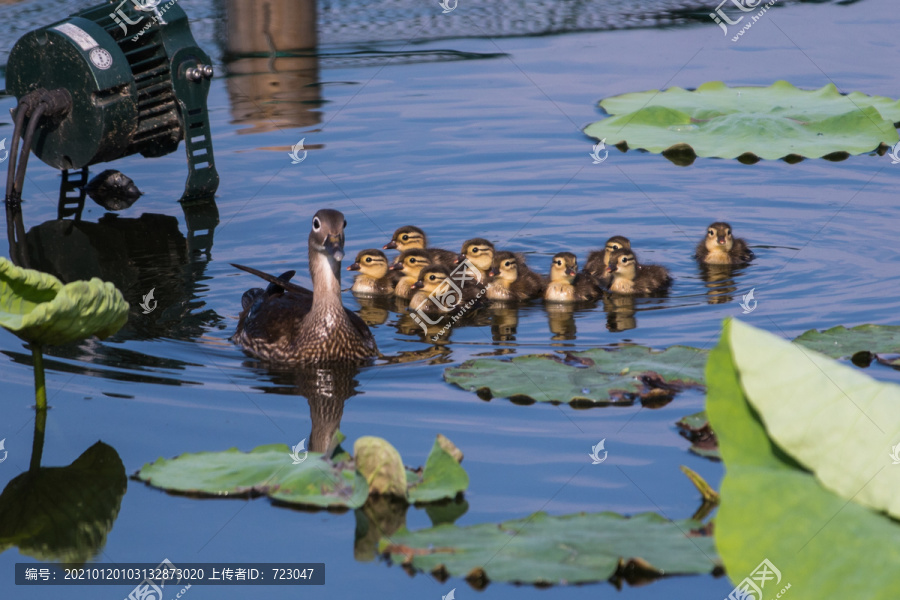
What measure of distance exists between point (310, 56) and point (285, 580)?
36.7ft

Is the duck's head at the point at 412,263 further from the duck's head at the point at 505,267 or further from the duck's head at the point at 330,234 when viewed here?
the duck's head at the point at 330,234

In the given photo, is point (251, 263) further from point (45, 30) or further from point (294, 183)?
point (45, 30)

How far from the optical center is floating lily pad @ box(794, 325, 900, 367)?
571cm

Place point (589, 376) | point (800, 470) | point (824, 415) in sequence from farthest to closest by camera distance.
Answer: point (589, 376) → point (800, 470) → point (824, 415)

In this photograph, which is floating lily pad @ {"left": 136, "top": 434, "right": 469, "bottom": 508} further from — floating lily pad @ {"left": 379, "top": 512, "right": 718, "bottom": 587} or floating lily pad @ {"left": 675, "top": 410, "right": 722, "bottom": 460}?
floating lily pad @ {"left": 675, "top": 410, "right": 722, "bottom": 460}

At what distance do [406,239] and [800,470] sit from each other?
614cm

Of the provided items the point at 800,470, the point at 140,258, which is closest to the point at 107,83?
the point at 140,258

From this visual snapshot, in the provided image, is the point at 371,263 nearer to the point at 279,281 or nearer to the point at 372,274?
the point at 372,274

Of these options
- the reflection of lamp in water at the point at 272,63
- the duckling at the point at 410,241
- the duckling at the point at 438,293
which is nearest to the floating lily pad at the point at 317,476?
the duckling at the point at 438,293

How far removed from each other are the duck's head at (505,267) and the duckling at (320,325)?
1.41 m

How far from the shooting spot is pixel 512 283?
7777mm

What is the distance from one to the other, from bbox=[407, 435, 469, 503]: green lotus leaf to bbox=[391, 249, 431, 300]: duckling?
3.57 metres

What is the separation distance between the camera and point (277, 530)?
420 cm

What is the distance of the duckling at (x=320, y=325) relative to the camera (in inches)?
248
